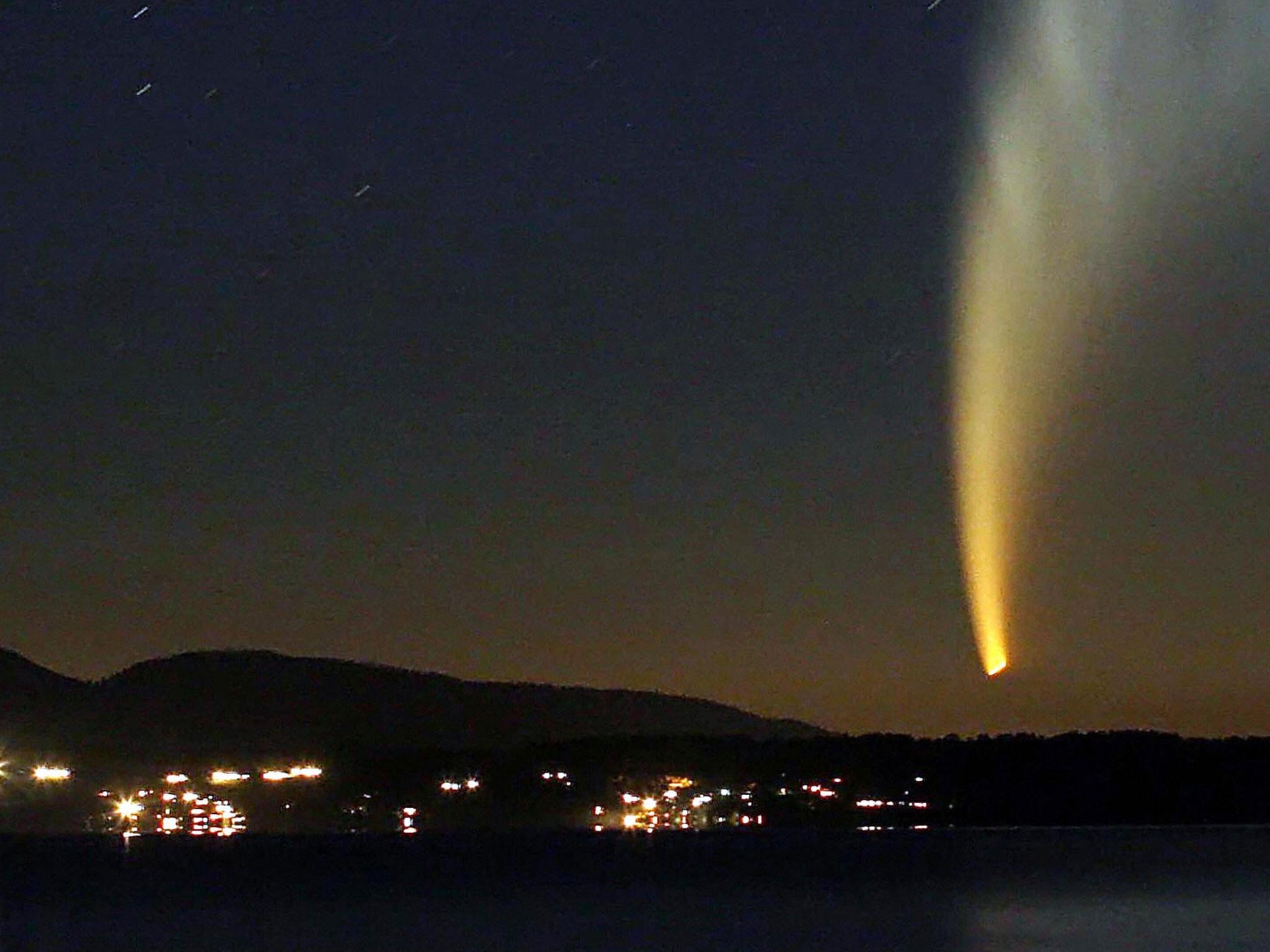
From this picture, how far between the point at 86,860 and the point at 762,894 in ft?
304

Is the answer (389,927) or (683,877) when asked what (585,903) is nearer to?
(389,927)

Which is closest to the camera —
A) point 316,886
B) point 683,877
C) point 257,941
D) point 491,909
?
point 257,941

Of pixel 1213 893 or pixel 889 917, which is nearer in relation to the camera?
pixel 889 917

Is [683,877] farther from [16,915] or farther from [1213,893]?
[16,915]

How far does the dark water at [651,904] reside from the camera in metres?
81.4

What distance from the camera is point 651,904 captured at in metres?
107

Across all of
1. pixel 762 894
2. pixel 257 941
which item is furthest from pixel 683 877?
pixel 257 941

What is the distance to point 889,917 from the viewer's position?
96500 millimetres

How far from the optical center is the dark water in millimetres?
81438

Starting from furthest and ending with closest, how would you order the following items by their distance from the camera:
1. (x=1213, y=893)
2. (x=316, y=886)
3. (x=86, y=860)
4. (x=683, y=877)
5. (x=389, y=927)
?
(x=86, y=860), (x=683, y=877), (x=316, y=886), (x=1213, y=893), (x=389, y=927)

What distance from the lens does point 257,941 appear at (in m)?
81.7

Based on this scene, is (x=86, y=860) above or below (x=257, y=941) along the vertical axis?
above

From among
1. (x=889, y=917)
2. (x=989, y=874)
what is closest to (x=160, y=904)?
(x=889, y=917)

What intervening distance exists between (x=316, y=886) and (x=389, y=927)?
40918 millimetres
